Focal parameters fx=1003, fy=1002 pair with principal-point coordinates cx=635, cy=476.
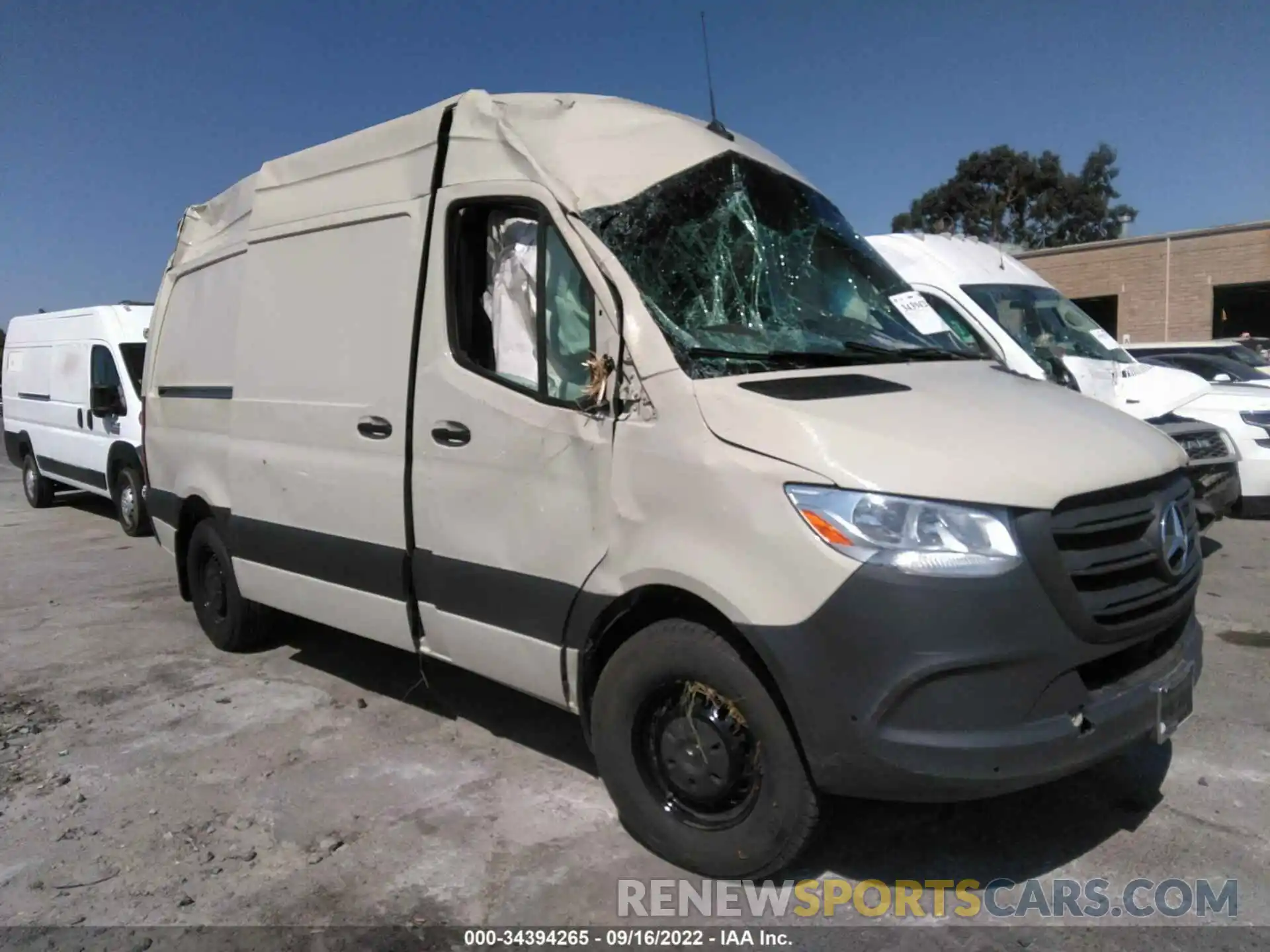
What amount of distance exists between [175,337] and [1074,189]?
5823cm

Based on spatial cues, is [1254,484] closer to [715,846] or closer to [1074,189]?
[715,846]

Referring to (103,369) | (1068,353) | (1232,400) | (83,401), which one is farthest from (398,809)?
(83,401)

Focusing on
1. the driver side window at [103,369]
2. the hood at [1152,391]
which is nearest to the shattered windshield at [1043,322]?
the hood at [1152,391]

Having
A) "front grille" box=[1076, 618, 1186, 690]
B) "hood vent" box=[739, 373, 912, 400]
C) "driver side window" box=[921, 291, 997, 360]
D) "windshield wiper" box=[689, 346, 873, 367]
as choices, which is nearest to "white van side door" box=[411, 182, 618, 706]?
"windshield wiper" box=[689, 346, 873, 367]

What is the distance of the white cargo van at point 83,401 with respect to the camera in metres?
10.4

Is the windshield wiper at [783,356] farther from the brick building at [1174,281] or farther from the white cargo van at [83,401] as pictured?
the brick building at [1174,281]

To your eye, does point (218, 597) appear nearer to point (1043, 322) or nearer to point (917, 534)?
point (917, 534)

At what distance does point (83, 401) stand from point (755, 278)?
993 centimetres

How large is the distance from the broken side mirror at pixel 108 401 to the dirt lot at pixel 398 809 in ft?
16.7

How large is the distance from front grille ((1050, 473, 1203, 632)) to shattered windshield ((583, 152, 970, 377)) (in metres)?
1.00

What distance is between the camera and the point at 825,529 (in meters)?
2.80

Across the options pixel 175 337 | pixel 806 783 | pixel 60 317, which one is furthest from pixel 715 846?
pixel 60 317

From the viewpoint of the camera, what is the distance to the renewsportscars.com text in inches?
123

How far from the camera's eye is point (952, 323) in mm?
7410
